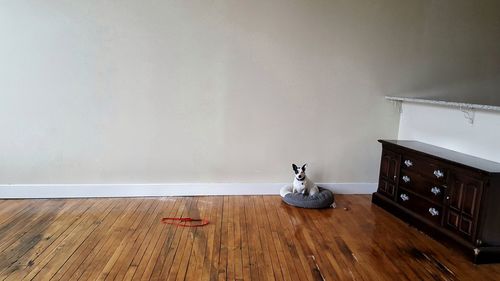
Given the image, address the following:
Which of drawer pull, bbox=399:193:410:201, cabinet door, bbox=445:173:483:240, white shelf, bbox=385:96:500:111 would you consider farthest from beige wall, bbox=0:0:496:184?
cabinet door, bbox=445:173:483:240

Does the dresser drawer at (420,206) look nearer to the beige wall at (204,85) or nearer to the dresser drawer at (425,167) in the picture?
the dresser drawer at (425,167)

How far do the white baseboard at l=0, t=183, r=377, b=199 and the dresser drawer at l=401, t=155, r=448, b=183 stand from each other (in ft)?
2.55

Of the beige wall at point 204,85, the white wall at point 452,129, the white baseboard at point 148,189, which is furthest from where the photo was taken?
the white baseboard at point 148,189

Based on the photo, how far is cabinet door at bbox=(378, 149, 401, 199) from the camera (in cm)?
315

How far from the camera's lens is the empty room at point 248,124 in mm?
2617

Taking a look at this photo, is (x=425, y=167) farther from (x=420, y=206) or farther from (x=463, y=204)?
(x=463, y=204)

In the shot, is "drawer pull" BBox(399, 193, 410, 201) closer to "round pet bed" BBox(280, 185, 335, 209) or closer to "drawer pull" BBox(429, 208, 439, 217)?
"drawer pull" BBox(429, 208, 439, 217)

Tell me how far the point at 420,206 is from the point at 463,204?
0.44 meters

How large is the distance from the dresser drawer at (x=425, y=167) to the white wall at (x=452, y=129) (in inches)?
12.4

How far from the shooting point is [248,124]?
346 centimetres

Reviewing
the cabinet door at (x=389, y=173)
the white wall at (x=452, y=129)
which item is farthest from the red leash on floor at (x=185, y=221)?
the white wall at (x=452, y=129)

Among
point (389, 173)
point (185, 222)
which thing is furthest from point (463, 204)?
point (185, 222)

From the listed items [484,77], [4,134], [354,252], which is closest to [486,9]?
[484,77]

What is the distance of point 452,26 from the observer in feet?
11.7
